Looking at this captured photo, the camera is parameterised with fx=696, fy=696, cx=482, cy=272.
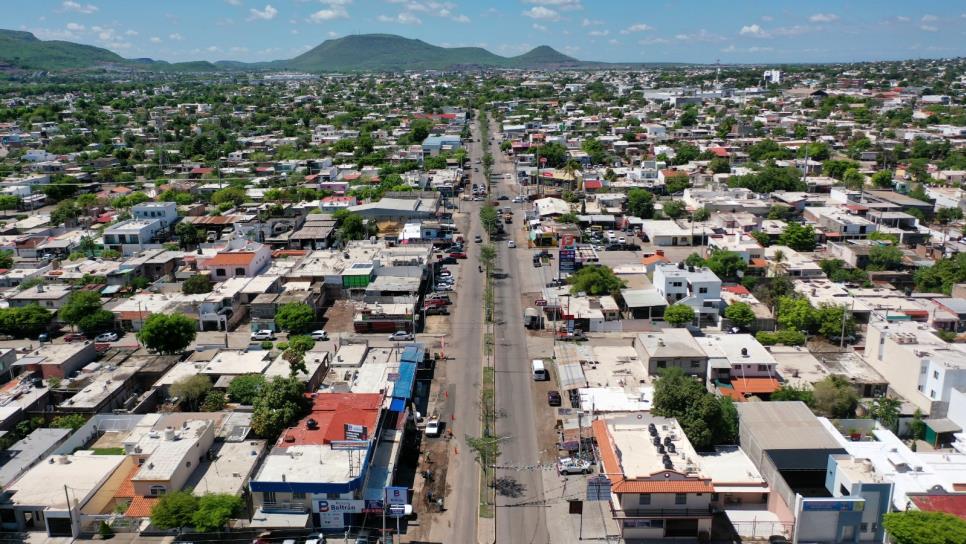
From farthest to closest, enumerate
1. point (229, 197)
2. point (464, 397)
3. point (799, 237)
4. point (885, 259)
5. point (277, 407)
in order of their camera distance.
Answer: point (229, 197), point (799, 237), point (885, 259), point (464, 397), point (277, 407)

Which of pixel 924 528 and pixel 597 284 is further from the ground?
pixel 597 284

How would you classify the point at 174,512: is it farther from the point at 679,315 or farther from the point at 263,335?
the point at 679,315

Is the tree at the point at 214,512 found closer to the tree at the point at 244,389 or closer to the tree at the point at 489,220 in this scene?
the tree at the point at 244,389

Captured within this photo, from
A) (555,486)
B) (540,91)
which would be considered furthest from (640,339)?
(540,91)

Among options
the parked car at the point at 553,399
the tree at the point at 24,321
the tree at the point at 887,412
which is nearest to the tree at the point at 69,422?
the tree at the point at 24,321

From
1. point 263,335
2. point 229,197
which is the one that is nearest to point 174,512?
point 263,335

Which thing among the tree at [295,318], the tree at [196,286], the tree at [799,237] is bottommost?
the tree at [295,318]

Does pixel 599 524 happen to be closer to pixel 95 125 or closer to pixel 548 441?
pixel 548 441
